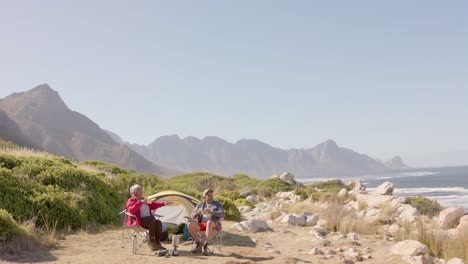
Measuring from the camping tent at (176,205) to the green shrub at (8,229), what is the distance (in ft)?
10.7

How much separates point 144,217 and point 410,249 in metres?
5.70

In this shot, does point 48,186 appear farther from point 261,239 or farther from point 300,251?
point 300,251

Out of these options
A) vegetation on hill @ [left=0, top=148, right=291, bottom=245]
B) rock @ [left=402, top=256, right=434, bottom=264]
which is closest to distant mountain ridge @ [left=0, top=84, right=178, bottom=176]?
vegetation on hill @ [left=0, top=148, right=291, bottom=245]

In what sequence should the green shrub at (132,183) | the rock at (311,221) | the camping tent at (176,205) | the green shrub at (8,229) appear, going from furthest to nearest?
the green shrub at (132,183), the rock at (311,221), the camping tent at (176,205), the green shrub at (8,229)

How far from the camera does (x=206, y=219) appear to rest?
9.16 metres

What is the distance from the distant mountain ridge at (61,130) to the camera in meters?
135

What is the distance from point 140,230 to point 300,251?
3.66 metres

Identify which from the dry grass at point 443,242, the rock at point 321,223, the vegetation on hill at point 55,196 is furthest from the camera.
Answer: the rock at point 321,223

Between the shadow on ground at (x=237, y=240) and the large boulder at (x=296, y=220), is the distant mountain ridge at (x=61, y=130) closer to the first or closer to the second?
the large boulder at (x=296, y=220)

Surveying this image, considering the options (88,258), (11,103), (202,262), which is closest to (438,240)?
(202,262)

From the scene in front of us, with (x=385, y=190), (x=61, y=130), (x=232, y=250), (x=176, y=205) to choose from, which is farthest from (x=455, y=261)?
(x=61, y=130)

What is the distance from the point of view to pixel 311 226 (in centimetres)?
1314

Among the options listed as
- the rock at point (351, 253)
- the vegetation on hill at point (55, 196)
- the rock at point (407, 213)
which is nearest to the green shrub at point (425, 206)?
the rock at point (407, 213)

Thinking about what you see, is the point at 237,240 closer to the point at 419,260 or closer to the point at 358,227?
the point at 358,227
